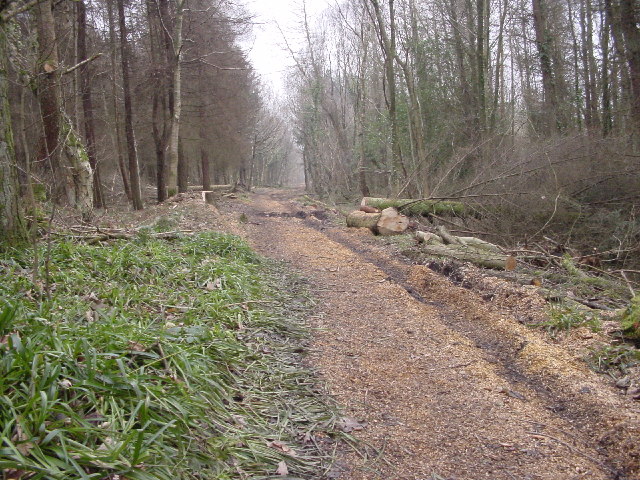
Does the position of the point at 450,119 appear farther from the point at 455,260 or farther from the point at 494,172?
the point at 455,260

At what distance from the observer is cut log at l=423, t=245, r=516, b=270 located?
23.9 ft

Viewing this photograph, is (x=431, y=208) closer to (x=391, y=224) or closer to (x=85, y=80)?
(x=391, y=224)

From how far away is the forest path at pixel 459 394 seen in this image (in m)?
2.94

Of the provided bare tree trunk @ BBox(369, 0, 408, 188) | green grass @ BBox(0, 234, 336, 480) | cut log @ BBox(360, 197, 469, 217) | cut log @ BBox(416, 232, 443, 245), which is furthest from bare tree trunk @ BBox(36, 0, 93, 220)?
bare tree trunk @ BBox(369, 0, 408, 188)

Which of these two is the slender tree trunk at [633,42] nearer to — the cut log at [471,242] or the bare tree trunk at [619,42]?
the bare tree trunk at [619,42]

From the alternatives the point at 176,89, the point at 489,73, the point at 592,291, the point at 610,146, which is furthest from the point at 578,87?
the point at 592,291

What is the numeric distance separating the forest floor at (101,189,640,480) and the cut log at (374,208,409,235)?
446 cm

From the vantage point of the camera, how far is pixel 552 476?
9.19 feet

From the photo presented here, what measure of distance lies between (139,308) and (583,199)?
10.2 meters

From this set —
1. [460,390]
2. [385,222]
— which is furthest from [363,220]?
[460,390]

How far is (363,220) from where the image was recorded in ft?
40.4

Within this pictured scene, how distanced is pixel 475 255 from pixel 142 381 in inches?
239

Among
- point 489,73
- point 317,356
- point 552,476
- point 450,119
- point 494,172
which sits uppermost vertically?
point 489,73

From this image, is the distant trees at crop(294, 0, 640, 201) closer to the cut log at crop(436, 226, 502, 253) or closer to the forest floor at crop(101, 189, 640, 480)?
the cut log at crop(436, 226, 502, 253)
